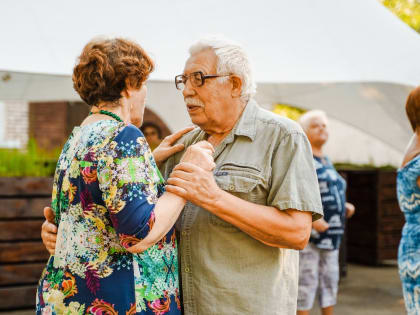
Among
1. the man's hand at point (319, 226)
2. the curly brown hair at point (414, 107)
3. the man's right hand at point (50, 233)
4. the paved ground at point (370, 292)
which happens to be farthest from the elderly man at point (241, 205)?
the paved ground at point (370, 292)

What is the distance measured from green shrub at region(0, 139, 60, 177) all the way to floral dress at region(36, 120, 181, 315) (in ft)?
11.4

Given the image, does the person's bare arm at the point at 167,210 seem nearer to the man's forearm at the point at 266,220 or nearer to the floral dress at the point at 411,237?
the man's forearm at the point at 266,220

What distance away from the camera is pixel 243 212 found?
6.26ft

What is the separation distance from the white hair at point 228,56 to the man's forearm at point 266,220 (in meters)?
0.53

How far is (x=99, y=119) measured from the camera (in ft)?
6.17

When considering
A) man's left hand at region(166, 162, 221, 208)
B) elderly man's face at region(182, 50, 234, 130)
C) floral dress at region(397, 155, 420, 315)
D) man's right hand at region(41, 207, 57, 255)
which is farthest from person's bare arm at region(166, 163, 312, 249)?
floral dress at region(397, 155, 420, 315)

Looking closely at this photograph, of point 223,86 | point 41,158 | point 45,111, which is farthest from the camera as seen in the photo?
point 45,111

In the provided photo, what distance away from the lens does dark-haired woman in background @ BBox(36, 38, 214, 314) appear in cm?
171

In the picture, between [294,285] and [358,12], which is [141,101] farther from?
[358,12]

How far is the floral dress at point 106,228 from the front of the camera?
1695 mm

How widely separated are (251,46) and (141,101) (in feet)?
13.6

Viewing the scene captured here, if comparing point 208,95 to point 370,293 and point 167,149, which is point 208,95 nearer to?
point 167,149

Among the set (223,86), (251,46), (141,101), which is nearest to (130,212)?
(141,101)

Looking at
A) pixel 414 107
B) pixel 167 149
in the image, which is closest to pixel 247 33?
pixel 414 107
